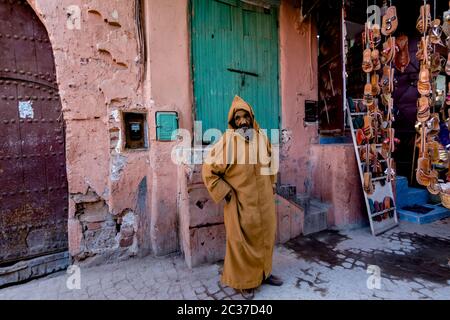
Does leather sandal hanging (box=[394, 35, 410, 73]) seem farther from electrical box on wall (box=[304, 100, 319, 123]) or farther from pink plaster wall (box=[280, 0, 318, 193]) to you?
electrical box on wall (box=[304, 100, 319, 123])

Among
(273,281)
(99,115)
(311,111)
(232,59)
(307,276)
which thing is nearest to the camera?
(273,281)

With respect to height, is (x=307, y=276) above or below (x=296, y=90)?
below

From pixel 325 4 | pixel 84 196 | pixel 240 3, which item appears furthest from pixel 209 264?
pixel 325 4

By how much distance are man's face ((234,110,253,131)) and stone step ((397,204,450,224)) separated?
374 cm

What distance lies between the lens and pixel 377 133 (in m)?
4.17

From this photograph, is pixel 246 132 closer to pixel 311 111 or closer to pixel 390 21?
pixel 311 111

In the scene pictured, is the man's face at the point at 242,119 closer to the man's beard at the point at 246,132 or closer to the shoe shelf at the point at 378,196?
the man's beard at the point at 246,132

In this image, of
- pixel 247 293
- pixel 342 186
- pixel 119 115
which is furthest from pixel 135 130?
pixel 342 186

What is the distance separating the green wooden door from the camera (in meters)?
3.71

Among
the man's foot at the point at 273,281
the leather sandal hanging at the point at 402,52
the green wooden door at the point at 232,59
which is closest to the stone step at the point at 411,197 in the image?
the leather sandal hanging at the point at 402,52

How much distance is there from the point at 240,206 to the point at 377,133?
9.80ft

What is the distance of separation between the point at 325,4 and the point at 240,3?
1524 millimetres

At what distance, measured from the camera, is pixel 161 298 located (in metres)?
2.49

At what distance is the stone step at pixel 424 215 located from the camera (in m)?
4.36
